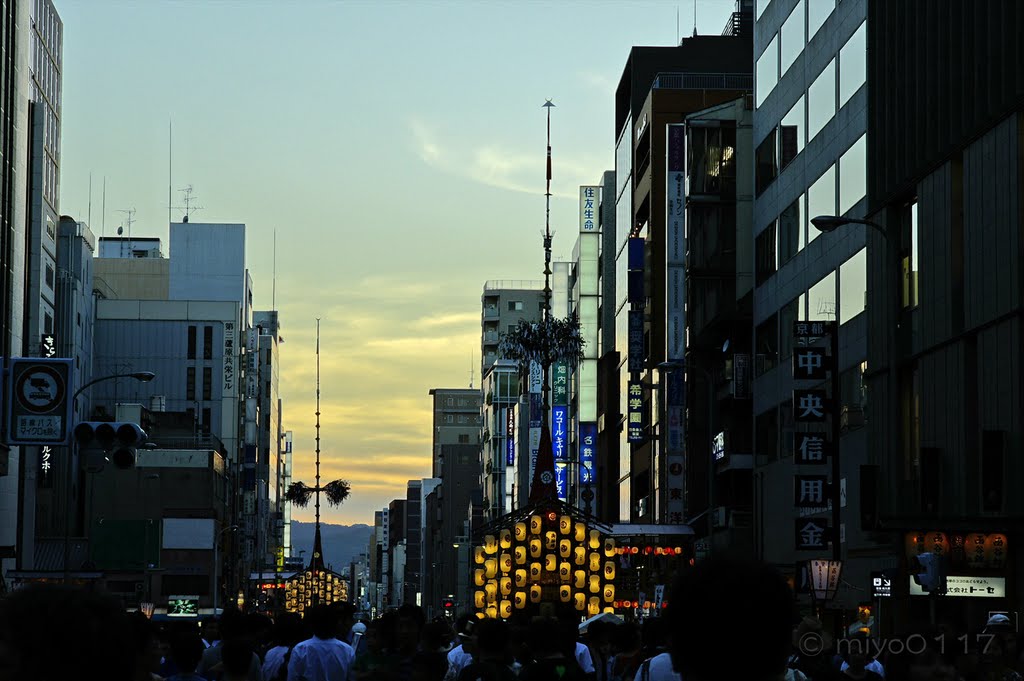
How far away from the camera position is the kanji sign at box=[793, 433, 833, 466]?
1746 inches

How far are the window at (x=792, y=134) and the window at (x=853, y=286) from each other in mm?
7237

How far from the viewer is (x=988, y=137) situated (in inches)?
1383

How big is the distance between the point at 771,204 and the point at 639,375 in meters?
25.8

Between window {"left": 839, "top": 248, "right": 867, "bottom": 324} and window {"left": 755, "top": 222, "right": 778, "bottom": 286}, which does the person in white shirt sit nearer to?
window {"left": 839, "top": 248, "right": 867, "bottom": 324}

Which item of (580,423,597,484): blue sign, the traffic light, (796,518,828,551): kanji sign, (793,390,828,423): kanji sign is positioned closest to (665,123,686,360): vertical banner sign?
(793,390,828,423): kanji sign

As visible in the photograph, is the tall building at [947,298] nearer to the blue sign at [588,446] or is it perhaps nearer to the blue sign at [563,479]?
the blue sign at [588,446]

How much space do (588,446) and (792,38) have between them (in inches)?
2090

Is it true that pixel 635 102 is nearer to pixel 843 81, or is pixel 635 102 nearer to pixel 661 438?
pixel 661 438

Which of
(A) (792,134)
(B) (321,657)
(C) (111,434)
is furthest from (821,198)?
(B) (321,657)

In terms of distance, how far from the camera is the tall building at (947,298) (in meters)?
34.0

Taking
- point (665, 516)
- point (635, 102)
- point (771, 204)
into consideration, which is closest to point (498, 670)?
point (771, 204)

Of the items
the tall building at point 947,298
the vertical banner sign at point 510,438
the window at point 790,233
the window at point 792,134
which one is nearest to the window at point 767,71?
the window at point 792,134

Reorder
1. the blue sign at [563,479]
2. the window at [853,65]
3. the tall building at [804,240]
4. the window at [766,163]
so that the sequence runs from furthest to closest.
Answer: the blue sign at [563,479] → the window at [766,163] → the tall building at [804,240] → the window at [853,65]

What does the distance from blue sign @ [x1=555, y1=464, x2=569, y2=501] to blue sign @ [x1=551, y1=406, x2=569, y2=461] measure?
0.93 m
